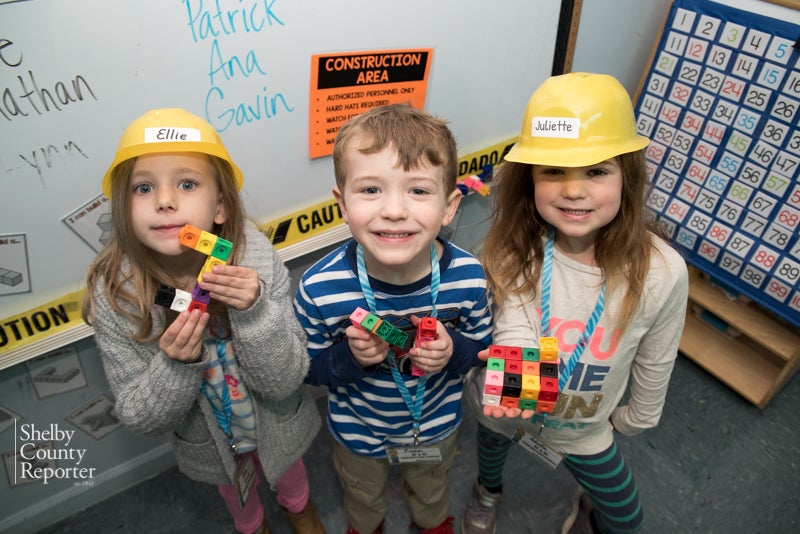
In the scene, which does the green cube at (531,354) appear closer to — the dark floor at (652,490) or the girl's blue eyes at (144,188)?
the girl's blue eyes at (144,188)

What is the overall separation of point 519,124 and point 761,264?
100 cm

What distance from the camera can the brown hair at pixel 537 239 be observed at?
1166 mm

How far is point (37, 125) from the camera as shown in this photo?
1.13 metres

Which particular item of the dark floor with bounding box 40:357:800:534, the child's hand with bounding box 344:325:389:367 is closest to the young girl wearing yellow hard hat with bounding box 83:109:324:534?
the child's hand with bounding box 344:325:389:367

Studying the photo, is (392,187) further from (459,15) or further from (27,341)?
(27,341)

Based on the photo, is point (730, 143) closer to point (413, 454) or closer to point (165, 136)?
point (413, 454)

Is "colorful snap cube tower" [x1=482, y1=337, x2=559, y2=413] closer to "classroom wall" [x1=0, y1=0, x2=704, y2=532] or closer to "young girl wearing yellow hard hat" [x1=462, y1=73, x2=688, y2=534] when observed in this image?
"young girl wearing yellow hard hat" [x1=462, y1=73, x2=688, y2=534]

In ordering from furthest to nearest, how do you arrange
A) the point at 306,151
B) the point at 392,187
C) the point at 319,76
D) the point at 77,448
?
the point at 77,448
the point at 306,151
the point at 319,76
the point at 392,187

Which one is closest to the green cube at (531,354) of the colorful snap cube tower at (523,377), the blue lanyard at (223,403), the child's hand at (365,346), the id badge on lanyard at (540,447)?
the colorful snap cube tower at (523,377)

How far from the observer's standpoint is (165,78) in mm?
1227

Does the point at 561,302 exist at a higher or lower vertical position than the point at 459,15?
lower

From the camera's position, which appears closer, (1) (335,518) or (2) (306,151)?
(2) (306,151)

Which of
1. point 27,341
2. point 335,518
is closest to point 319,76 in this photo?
point 27,341

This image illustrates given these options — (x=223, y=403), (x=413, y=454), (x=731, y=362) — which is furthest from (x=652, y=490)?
(x=223, y=403)
